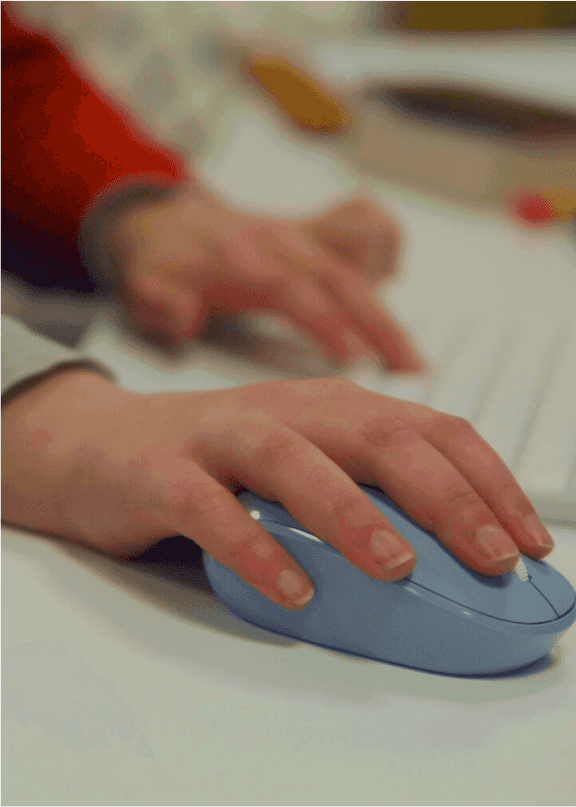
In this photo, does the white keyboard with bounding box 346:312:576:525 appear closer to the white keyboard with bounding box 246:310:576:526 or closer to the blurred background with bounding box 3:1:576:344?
the white keyboard with bounding box 246:310:576:526

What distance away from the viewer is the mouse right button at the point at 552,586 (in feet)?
0.86

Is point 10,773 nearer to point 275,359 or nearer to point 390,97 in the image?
point 275,359

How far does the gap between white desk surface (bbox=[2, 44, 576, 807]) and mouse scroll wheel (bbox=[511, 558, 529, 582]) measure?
3 centimetres

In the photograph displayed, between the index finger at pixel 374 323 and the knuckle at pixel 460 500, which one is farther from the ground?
the knuckle at pixel 460 500

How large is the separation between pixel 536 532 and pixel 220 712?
0.13 meters

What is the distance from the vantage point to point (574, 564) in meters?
0.32

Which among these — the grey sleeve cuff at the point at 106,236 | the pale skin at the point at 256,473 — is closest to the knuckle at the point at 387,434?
the pale skin at the point at 256,473

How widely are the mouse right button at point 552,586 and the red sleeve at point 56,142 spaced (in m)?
0.49

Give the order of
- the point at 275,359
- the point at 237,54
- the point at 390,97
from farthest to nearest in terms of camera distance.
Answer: the point at 237,54
the point at 390,97
the point at 275,359

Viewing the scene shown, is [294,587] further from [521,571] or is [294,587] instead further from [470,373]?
[470,373]

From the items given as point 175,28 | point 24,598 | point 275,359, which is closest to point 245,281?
point 275,359

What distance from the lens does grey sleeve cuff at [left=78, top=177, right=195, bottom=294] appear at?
0.61 m

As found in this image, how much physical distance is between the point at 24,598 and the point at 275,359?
0.93ft

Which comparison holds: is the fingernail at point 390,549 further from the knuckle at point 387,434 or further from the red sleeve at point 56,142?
the red sleeve at point 56,142
